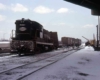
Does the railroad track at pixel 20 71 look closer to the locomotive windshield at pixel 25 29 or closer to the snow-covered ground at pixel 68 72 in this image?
the snow-covered ground at pixel 68 72

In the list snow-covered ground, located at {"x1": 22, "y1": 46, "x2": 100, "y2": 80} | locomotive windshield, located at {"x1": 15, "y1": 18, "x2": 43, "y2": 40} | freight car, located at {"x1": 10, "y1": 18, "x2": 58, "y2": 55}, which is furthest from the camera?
locomotive windshield, located at {"x1": 15, "y1": 18, "x2": 43, "y2": 40}

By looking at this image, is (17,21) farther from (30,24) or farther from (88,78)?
(88,78)

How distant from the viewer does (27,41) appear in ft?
73.3

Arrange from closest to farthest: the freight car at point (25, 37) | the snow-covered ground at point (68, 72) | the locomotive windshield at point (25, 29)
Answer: the snow-covered ground at point (68, 72), the freight car at point (25, 37), the locomotive windshield at point (25, 29)

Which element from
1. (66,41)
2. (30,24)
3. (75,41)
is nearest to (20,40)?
(30,24)

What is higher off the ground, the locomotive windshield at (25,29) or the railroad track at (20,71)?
the locomotive windshield at (25,29)

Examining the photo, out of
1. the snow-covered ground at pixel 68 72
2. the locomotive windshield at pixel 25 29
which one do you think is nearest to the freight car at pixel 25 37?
the locomotive windshield at pixel 25 29

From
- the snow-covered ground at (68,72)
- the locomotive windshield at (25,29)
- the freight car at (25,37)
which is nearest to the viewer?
the snow-covered ground at (68,72)

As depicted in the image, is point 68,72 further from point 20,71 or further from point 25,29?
point 25,29

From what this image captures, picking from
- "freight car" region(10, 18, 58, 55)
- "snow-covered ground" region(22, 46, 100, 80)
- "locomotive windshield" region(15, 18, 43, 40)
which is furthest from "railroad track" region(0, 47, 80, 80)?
"locomotive windshield" region(15, 18, 43, 40)

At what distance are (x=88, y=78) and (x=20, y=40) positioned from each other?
15422 millimetres

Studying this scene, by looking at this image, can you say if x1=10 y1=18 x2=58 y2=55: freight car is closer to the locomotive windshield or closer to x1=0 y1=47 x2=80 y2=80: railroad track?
the locomotive windshield

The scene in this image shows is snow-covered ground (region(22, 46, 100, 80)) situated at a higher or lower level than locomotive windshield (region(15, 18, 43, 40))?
lower

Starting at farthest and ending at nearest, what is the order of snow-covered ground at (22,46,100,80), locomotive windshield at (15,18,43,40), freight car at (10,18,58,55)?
locomotive windshield at (15,18,43,40) → freight car at (10,18,58,55) → snow-covered ground at (22,46,100,80)
